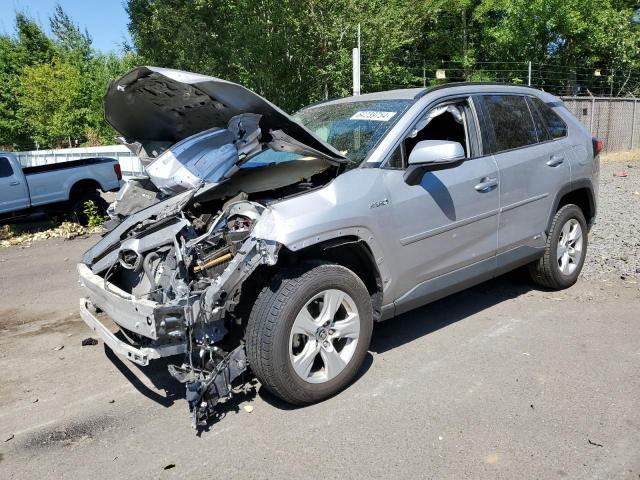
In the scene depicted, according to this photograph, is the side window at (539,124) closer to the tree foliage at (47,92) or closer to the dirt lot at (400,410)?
the dirt lot at (400,410)

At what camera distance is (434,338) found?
449cm

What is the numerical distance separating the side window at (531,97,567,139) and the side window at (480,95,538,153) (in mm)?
216

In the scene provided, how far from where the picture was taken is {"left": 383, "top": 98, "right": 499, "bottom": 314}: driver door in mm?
3822

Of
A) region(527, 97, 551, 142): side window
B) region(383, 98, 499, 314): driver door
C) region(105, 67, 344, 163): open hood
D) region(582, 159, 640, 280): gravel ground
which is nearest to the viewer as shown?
region(105, 67, 344, 163): open hood

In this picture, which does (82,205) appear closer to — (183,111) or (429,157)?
(183,111)

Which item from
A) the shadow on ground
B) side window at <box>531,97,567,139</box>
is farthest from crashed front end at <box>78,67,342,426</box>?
side window at <box>531,97,567,139</box>

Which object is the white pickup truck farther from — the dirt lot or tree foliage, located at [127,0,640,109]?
the dirt lot

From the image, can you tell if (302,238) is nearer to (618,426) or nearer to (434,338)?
(434,338)

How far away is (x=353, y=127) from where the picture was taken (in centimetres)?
428

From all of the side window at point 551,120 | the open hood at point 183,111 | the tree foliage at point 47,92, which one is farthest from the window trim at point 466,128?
the tree foliage at point 47,92

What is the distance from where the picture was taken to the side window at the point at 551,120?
16.9ft

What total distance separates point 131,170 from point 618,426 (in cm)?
1630

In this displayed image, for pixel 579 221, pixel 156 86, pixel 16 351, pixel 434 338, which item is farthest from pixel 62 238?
pixel 579 221

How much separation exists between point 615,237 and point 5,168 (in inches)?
419
